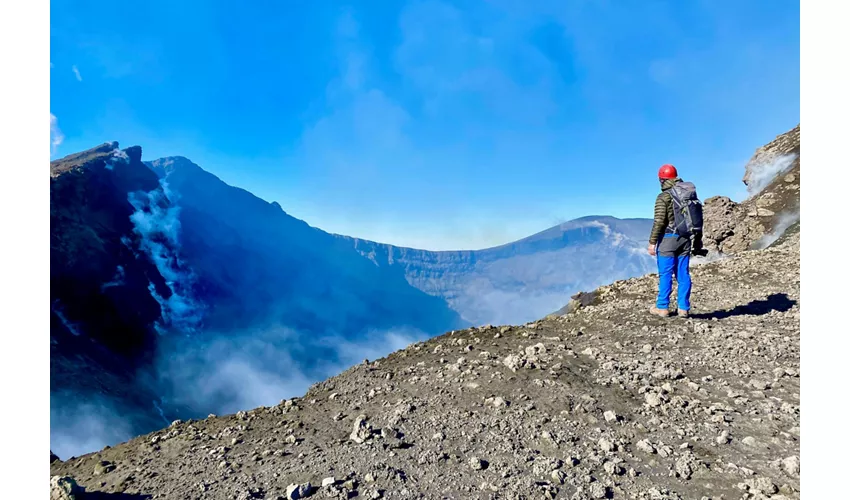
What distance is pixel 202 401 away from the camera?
Result: 93.1 metres

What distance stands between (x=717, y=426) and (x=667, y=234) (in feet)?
15.2

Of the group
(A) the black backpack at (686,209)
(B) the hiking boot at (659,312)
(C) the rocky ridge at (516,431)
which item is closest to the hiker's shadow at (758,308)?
(B) the hiking boot at (659,312)

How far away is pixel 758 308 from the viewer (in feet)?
30.8

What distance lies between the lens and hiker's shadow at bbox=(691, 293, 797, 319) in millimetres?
8977

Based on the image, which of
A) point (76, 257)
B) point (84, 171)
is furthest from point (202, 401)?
point (84, 171)

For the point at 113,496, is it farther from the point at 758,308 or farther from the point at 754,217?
the point at 754,217

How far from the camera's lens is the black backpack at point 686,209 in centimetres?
818

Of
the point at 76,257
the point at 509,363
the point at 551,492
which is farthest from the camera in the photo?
the point at 76,257

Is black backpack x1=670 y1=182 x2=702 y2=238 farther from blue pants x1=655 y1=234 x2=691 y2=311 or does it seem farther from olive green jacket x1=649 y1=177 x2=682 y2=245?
blue pants x1=655 y1=234 x2=691 y2=311

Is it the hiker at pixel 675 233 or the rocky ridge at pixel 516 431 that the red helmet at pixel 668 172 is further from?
the rocky ridge at pixel 516 431

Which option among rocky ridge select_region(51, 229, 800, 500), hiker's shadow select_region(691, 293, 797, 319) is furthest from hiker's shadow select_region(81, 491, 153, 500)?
hiker's shadow select_region(691, 293, 797, 319)

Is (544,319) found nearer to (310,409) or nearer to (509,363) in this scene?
(509,363)

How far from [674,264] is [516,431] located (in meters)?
5.91

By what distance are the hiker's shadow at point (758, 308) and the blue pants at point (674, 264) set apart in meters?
0.61
